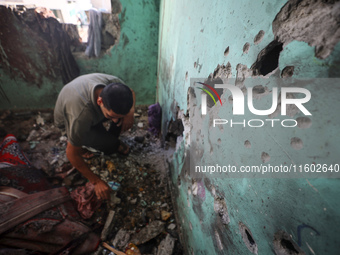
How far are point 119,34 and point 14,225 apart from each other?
105 inches

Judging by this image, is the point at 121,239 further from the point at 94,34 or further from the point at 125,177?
the point at 94,34

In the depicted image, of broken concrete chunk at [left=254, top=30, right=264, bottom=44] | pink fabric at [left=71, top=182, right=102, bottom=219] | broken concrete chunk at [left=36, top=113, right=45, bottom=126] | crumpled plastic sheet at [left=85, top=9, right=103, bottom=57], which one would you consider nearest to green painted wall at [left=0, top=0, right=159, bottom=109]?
crumpled plastic sheet at [left=85, top=9, right=103, bottom=57]

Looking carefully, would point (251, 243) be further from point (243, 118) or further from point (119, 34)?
point (119, 34)

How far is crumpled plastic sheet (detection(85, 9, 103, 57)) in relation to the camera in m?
2.43

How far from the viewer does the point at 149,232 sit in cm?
158

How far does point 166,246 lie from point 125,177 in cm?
91

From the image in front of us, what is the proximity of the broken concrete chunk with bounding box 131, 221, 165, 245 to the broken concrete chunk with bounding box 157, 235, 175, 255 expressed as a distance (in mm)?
92

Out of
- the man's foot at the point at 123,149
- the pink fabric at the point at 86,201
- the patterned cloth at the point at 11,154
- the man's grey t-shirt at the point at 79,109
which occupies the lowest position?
the pink fabric at the point at 86,201

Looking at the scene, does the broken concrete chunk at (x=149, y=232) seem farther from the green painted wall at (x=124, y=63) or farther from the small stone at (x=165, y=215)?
the green painted wall at (x=124, y=63)

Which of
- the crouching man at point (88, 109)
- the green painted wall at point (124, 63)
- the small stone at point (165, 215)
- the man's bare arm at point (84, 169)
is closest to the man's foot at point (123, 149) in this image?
the crouching man at point (88, 109)

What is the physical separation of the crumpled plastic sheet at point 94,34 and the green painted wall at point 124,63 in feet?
0.48

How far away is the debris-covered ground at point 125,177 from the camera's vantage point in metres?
1.57

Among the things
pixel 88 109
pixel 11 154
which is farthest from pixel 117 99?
pixel 11 154

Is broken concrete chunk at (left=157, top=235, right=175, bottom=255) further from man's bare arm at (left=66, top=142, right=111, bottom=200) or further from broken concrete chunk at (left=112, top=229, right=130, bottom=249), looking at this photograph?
man's bare arm at (left=66, top=142, right=111, bottom=200)
